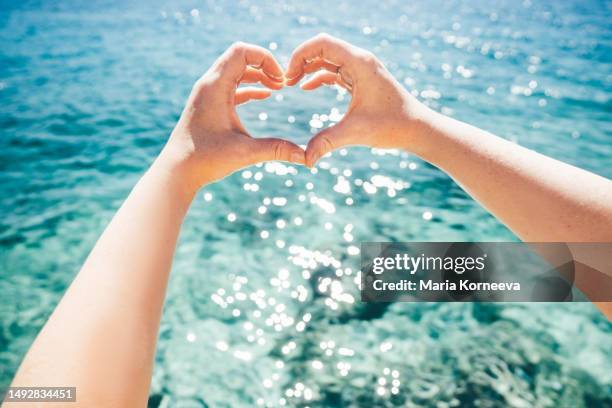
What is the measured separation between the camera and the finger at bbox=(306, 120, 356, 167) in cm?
Result: 274

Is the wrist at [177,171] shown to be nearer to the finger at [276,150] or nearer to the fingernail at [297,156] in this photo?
the finger at [276,150]

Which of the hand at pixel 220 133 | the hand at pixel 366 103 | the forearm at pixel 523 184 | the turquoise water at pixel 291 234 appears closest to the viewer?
the forearm at pixel 523 184

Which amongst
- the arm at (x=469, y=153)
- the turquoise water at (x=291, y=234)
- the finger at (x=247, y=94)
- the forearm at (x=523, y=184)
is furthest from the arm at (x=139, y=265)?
Result: the turquoise water at (x=291, y=234)

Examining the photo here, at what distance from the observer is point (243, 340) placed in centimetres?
538

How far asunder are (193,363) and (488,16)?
30581 millimetres

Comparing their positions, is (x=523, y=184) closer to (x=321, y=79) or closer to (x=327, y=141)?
(x=327, y=141)

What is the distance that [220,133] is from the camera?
2760 millimetres

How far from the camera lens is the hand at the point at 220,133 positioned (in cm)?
269

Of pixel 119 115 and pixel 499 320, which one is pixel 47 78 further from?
Result: pixel 499 320

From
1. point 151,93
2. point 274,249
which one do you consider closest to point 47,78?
point 151,93

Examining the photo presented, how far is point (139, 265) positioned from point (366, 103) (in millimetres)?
1721

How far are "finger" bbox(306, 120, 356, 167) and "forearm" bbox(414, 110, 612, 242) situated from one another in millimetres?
477

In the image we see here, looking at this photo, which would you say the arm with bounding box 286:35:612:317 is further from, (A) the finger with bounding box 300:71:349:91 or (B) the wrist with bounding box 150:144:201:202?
(B) the wrist with bounding box 150:144:201:202

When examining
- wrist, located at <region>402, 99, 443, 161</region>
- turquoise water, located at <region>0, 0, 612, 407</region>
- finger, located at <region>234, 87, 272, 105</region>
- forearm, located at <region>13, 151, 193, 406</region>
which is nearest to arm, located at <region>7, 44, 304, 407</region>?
forearm, located at <region>13, 151, 193, 406</region>
